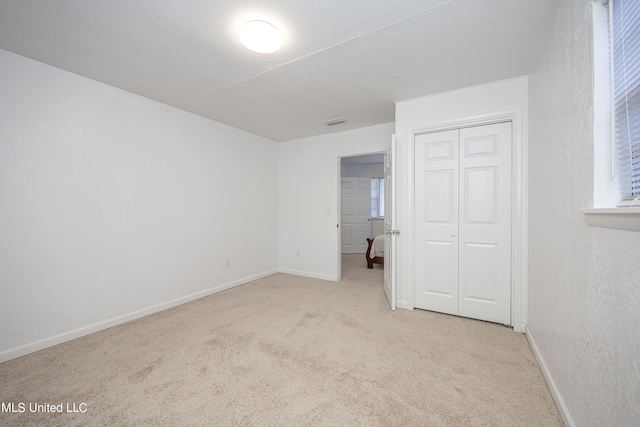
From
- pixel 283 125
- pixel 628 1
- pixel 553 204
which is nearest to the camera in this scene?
pixel 628 1

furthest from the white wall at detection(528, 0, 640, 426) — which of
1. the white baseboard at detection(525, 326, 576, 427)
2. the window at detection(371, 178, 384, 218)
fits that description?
the window at detection(371, 178, 384, 218)

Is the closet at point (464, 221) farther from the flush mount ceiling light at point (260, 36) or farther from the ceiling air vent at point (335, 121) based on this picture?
the flush mount ceiling light at point (260, 36)

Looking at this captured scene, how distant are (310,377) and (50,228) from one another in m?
2.59

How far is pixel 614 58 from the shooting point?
1024 millimetres

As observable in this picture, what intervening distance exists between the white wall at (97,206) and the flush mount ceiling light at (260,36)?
1843mm

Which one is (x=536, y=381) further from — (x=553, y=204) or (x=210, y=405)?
(x=210, y=405)

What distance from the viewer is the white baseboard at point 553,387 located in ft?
4.18

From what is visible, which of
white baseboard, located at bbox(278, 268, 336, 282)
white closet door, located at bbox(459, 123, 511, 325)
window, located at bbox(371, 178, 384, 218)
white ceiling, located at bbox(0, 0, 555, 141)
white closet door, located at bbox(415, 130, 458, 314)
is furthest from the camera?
window, located at bbox(371, 178, 384, 218)

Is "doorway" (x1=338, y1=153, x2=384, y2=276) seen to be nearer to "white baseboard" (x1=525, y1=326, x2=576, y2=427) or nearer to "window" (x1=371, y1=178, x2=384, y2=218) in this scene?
"window" (x1=371, y1=178, x2=384, y2=218)

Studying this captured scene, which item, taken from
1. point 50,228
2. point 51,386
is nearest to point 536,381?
point 51,386

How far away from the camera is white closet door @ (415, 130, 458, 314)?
2666 millimetres

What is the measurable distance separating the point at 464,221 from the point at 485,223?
0.62 feet

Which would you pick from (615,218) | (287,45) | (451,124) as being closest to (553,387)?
(615,218)

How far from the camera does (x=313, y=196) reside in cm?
436
